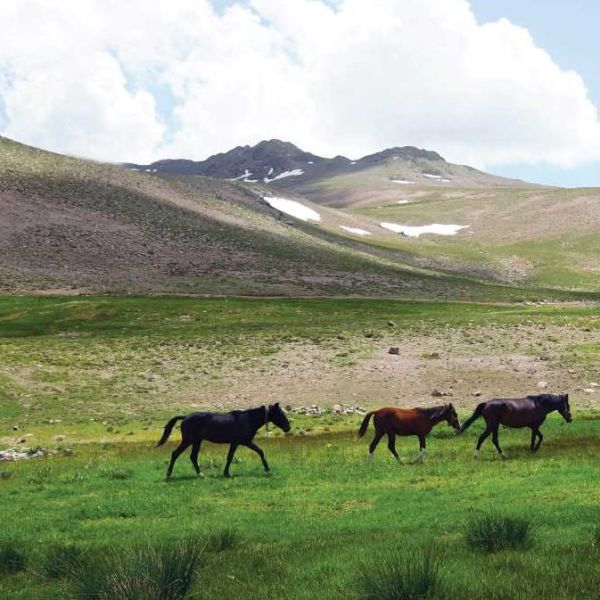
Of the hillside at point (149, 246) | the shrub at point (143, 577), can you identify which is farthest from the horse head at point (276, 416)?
the hillside at point (149, 246)

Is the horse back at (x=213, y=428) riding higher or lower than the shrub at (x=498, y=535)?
lower

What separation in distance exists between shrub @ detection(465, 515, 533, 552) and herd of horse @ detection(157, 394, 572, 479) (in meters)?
10.7

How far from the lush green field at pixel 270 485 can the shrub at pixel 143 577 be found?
1.53ft

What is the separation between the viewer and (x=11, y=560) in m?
13.2

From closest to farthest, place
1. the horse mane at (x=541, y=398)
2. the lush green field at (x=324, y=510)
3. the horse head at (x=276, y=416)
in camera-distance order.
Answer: the lush green field at (x=324, y=510) < the horse head at (x=276, y=416) < the horse mane at (x=541, y=398)

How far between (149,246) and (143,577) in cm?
9893

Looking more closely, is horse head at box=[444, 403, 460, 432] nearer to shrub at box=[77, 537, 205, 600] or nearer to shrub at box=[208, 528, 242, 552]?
shrub at box=[208, 528, 242, 552]

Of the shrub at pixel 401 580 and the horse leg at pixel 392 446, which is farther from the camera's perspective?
the horse leg at pixel 392 446

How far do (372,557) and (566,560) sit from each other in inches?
116

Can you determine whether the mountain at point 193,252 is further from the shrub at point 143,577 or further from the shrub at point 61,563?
the shrub at point 143,577

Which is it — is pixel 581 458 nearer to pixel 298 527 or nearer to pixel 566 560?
pixel 298 527

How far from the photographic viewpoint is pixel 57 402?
1529 inches

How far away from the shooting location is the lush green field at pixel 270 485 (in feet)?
36.2

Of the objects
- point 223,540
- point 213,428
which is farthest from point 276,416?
point 223,540
